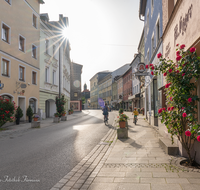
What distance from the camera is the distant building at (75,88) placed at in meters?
61.3

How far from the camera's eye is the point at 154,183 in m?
3.91

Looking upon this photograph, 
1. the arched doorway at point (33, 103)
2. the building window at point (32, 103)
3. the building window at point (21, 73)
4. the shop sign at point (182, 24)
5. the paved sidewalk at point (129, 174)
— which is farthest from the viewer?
the arched doorway at point (33, 103)

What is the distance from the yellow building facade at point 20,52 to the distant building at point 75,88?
38.0 m

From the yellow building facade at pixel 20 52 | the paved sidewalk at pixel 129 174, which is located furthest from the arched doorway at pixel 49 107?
the paved sidewalk at pixel 129 174

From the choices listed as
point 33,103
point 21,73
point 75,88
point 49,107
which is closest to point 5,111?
point 21,73

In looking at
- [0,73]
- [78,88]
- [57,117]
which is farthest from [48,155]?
[78,88]

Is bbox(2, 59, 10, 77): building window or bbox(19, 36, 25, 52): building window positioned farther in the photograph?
bbox(19, 36, 25, 52): building window

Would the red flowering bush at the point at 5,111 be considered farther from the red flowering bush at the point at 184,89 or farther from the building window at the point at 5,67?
the red flowering bush at the point at 184,89

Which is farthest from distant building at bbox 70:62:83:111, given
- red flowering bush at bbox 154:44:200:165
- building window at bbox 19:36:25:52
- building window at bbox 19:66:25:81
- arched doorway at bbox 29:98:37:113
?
red flowering bush at bbox 154:44:200:165

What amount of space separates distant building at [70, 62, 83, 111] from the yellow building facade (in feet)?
125

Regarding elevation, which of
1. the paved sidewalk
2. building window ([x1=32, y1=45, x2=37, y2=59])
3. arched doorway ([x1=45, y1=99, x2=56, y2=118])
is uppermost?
building window ([x1=32, y1=45, x2=37, y2=59])

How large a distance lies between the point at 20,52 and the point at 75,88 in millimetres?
43468

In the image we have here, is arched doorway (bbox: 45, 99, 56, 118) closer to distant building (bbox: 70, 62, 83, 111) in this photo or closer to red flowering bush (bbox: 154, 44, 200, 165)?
red flowering bush (bbox: 154, 44, 200, 165)

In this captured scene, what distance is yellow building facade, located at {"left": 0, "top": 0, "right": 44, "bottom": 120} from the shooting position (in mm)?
16578
